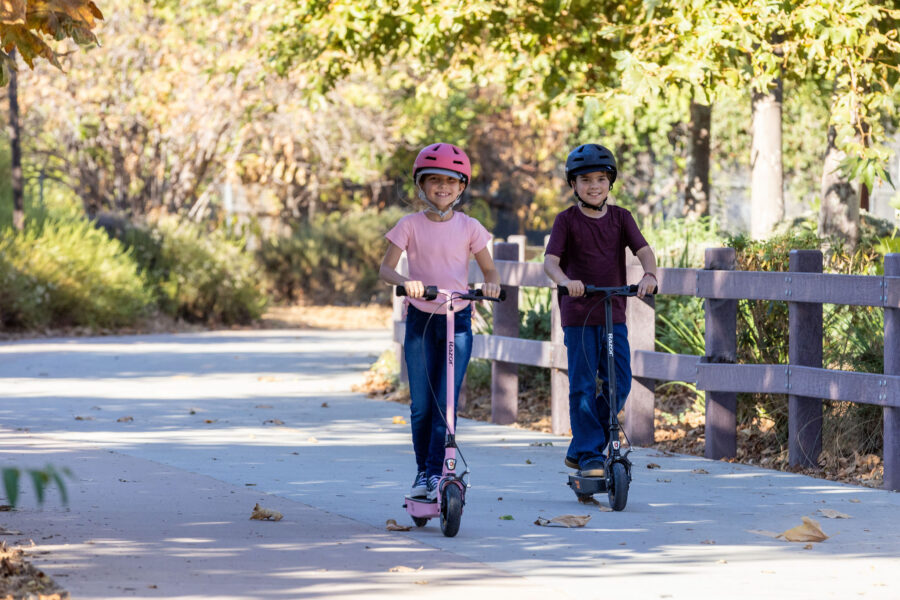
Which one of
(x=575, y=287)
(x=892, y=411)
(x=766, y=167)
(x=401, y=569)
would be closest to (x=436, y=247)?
(x=575, y=287)

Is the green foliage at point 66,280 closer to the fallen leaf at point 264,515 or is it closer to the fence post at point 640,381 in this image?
the fence post at point 640,381

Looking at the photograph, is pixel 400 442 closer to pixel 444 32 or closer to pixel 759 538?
pixel 759 538

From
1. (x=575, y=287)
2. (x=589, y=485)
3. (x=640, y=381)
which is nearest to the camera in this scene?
(x=575, y=287)

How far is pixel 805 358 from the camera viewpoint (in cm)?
819

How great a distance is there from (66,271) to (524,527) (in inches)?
557

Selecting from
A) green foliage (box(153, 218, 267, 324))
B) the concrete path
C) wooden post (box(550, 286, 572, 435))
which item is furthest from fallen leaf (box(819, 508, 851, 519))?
green foliage (box(153, 218, 267, 324))

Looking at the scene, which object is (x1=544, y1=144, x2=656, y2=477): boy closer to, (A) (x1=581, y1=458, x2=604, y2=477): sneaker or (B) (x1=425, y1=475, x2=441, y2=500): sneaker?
(A) (x1=581, y1=458, x2=604, y2=477): sneaker

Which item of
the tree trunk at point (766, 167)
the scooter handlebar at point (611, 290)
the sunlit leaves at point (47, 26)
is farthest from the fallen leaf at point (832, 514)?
the tree trunk at point (766, 167)

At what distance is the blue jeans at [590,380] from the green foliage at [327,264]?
780 inches

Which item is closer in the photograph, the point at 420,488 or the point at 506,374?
the point at 420,488

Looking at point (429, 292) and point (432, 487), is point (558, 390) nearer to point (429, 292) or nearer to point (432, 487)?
point (432, 487)

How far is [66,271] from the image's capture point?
763 inches

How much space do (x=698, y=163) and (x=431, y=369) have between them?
497 inches

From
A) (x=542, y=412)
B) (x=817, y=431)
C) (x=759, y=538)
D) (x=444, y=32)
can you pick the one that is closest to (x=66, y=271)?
(x=444, y=32)
